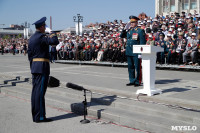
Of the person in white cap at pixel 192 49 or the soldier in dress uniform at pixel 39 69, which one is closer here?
the soldier in dress uniform at pixel 39 69

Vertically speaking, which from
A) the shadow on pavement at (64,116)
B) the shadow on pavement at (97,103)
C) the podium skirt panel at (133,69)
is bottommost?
the shadow on pavement at (64,116)

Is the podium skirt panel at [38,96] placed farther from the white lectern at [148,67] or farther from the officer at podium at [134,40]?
the officer at podium at [134,40]

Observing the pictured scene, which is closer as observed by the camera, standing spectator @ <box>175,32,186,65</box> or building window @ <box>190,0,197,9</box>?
standing spectator @ <box>175,32,186,65</box>

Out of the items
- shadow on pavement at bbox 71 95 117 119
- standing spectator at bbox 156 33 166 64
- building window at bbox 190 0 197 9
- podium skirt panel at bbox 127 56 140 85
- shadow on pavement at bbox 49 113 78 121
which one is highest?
building window at bbox 190 0 197 9

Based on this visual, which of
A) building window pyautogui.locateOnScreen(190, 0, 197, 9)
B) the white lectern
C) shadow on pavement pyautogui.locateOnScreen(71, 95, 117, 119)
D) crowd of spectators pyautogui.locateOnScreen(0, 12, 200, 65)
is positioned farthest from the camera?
building window pyautogui.locateOnScreen(190, 0, 197, 9)

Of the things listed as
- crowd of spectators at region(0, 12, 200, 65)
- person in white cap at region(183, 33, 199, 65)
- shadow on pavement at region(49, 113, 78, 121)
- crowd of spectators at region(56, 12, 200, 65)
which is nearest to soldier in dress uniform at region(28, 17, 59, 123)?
shadow on pavement at region(49, 113, 78, 121)

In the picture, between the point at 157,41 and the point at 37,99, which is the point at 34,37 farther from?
the point at 157,41

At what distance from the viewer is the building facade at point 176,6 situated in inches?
1876

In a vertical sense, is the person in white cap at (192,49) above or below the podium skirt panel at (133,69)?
above

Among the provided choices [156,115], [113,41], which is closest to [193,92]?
[156,115]

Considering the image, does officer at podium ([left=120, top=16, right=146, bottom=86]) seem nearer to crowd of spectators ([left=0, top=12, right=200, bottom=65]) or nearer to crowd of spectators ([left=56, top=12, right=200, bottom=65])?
crowd of spectators ([left=56, top=12, right=200, bottom=65])

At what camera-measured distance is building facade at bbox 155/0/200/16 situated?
47.7m

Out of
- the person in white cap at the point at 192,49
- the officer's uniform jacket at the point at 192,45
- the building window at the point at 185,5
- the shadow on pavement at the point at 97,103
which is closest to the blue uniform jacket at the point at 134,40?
the shadow on pavement at the point at 97,103

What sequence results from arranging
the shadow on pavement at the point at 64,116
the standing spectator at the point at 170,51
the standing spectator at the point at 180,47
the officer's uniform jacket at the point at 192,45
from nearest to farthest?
the shadow on pavement at the point at 64,116, the officer's uniform jacket at the point at 192,45, the standing spectator at the point at 180,47, the standing spectator at the point at 170,51
